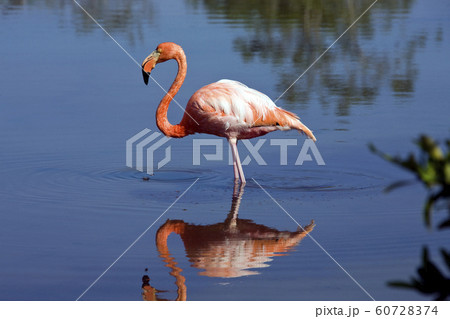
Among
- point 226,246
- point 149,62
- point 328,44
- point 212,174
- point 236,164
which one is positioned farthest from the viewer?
point 328,44

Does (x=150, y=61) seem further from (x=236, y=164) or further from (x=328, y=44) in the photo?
(x=328, y=44)

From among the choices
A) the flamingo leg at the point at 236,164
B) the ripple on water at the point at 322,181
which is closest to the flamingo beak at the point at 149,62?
the flamingo leg at the point at 236,164

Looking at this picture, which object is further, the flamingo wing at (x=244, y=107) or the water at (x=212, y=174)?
the flamingo wing at (x=244, y=107)

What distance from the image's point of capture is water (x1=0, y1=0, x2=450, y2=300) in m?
4.86

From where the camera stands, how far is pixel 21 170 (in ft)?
25.1

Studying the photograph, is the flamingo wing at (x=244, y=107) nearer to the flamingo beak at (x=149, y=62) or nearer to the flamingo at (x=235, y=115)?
the flamingo at (x=235, y=115)

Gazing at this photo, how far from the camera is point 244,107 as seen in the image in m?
7.47

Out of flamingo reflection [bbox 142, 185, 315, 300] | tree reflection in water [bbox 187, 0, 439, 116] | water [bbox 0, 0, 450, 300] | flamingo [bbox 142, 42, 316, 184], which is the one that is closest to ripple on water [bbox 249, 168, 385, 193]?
water [bbox 0, 0, 450, 300]

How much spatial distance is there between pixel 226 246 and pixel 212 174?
7.26 ft

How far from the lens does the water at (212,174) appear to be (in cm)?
486

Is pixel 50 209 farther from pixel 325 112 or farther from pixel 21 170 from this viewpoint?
pixel 325 112

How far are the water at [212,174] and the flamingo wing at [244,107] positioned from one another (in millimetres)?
467

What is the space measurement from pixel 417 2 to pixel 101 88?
12.6 metres

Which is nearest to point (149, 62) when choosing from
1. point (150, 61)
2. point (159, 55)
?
point (150, 61)
